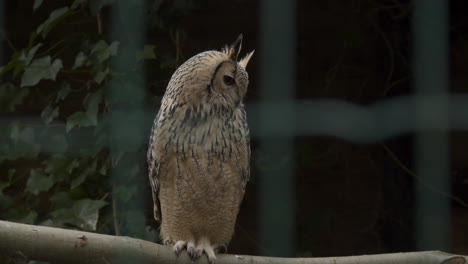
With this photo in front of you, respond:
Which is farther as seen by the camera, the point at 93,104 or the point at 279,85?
the point at 93,104

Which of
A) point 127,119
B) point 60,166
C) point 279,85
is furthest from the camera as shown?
point 60,166

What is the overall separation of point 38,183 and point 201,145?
2.00 feet

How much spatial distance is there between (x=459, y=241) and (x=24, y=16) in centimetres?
167

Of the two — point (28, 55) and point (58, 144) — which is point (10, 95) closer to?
point (28, 55)

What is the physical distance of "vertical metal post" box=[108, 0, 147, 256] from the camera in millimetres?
1892

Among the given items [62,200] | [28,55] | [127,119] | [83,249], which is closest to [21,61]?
[28,55]

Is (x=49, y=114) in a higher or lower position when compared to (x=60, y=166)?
higher

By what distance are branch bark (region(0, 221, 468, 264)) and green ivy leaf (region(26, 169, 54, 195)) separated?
0.81 meters

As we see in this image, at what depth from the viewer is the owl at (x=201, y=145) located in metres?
1.99

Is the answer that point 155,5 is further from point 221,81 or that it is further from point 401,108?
point 401,108

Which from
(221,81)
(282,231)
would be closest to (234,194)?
(221,81)

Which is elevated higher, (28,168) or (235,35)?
(235,35)

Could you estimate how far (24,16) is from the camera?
288 centimetres

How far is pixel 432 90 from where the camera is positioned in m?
1.15
